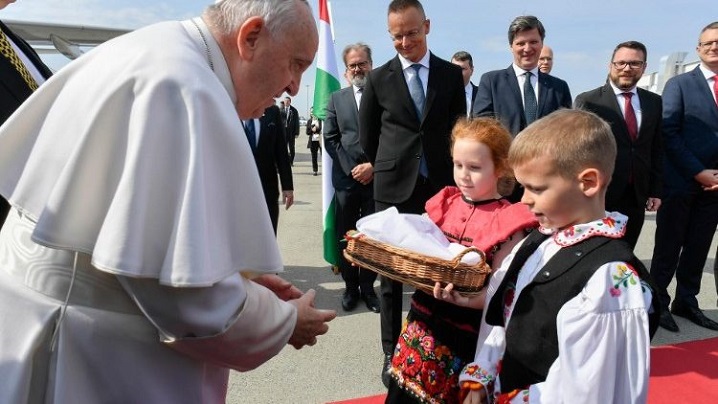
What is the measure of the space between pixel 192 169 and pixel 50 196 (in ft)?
1.02

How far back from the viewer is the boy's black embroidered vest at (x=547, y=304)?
58.4 inches

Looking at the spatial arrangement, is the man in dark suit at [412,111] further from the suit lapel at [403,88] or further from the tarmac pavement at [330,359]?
the tarmac pavement at [330,359]

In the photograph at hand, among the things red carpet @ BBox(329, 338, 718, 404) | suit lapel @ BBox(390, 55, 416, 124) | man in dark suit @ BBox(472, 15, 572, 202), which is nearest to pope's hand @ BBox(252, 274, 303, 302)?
red carpet @ BBox(329, 338, 718, 404)

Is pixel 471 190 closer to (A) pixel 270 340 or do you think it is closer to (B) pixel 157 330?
(A) pixel 270 340

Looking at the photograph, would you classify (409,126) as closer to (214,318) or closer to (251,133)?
(251,133)

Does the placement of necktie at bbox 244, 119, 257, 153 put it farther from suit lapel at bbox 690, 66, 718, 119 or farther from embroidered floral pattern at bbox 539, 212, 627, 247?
suit lapel at bbox 690, 66, 718, 119

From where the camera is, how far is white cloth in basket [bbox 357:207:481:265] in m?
2.01

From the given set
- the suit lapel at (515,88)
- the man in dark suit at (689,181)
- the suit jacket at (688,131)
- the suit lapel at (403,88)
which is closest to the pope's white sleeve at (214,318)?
the suit lapel at (403,88)

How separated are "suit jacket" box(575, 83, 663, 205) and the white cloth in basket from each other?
2422 mm

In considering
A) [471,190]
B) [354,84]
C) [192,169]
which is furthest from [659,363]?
[192,169]

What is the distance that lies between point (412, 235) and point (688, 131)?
11.5 ft

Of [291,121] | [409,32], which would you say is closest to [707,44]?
[409,32]

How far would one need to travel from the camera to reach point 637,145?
4.04 metres

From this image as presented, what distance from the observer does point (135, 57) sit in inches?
43.9
